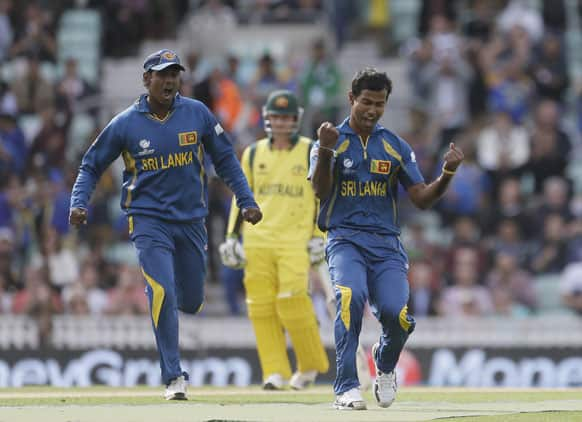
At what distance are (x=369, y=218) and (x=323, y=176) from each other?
0.53 meters

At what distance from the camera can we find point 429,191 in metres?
10.8

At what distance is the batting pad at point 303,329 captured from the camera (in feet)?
45.8

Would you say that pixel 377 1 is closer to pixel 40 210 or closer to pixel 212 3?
pixel 212 3

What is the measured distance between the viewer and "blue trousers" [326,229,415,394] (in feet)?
34.4

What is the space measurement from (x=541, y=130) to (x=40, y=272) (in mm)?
6943

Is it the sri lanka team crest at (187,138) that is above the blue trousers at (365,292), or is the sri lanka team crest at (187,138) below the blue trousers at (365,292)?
above

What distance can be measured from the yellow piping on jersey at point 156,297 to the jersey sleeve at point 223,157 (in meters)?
0.92

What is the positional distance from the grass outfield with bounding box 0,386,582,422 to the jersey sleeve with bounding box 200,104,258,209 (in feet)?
5.20

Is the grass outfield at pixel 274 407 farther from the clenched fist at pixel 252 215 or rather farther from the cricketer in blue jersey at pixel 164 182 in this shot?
the clenched fist at pixel 252 215

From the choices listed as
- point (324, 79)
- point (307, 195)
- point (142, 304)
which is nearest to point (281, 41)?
point (324, 79)

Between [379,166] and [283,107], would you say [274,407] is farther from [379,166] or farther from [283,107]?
[283,107]

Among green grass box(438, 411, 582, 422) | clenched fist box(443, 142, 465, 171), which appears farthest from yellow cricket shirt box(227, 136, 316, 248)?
green grass box(438, 411, 582, 422)

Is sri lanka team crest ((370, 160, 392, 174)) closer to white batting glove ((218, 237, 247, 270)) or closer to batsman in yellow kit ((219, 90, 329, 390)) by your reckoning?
batsman in yellow kit ((219, 90, 329, 390))

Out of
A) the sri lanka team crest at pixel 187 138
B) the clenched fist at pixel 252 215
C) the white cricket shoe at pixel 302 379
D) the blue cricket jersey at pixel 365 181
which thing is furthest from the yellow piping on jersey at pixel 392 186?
the white cricket shoe at pixel 302 379
